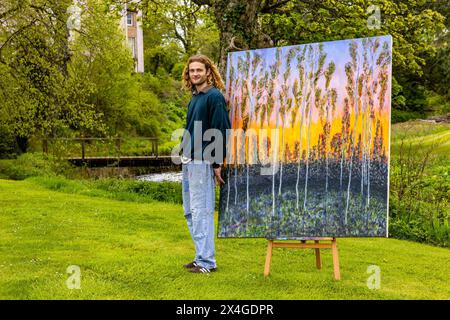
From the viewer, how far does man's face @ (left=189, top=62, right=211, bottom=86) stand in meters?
5.80

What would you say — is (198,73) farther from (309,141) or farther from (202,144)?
(309,141)

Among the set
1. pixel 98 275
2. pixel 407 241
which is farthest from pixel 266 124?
pixel 407 241

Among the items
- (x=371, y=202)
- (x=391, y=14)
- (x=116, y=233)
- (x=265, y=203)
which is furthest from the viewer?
(x=391, y=14)

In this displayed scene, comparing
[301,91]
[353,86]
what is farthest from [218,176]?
[353,86]

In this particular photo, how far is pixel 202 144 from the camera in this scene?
5762mm

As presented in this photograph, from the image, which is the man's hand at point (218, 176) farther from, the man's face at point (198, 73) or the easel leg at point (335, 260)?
the easel leg at point (335, 260)

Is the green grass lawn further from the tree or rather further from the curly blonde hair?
the tree

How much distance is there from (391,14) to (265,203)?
939 cm

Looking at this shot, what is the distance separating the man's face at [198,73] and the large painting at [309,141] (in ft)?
1.61

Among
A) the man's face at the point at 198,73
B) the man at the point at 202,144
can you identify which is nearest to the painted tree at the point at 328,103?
the man at the point at 202,144

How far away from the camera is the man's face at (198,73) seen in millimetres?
5797

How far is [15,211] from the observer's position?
35.4 feet

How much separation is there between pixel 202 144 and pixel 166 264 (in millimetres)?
1639
